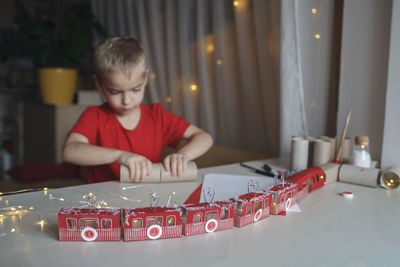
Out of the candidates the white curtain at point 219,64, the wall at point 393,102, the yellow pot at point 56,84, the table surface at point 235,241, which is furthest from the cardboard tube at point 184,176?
the yellow pot at point 56,84

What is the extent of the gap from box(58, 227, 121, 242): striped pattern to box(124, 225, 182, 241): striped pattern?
0.04 feet

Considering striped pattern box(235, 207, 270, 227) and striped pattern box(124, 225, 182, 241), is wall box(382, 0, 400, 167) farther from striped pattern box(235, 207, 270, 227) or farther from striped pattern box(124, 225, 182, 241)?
striped pattern box(124, 225, 182, 241)

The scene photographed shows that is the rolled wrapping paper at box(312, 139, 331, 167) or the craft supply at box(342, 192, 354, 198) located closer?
the craft supply at box(342, 192, 354, 198)

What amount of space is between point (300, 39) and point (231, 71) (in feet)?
1.65

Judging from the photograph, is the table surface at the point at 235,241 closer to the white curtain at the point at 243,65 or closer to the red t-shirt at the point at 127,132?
the red t-shirt at the point at 127,132

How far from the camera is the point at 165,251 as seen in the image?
49 cm

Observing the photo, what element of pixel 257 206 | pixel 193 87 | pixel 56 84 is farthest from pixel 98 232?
pixel 56 84

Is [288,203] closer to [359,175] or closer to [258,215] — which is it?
[258,215]

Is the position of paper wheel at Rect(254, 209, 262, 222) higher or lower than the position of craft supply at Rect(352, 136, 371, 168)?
lower

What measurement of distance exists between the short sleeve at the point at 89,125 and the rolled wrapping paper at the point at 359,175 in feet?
2.48

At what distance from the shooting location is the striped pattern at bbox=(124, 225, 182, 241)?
52 centimetres

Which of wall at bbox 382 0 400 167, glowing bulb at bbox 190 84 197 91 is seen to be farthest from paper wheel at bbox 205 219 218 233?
glowing bulb at bbox 190 84 197 91

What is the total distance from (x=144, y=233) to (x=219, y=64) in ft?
4.19

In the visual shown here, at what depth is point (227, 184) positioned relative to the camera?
83 centimetres
